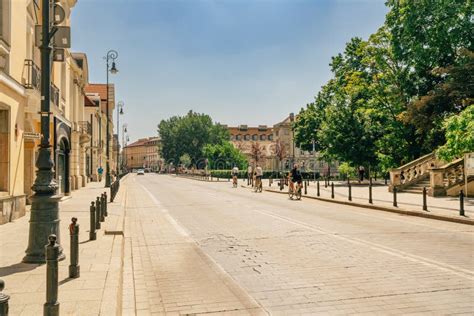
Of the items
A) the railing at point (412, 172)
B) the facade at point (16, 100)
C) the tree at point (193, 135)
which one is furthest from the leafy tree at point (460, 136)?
the tree at point (193, 135)

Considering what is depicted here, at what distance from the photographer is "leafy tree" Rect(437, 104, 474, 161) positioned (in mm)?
18906

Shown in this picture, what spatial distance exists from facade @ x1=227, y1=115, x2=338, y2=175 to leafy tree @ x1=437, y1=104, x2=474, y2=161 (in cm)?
5218

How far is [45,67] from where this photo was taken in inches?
280

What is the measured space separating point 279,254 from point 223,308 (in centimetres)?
308

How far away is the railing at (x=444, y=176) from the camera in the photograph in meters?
21.9

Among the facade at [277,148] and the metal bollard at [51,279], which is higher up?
the facade at [277,148]

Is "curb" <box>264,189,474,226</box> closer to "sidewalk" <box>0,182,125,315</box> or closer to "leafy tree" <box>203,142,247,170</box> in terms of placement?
"sidewalk" <box>0,182,125,315</box>

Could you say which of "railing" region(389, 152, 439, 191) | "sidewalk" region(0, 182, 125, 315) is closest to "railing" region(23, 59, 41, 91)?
"sidewalk" region(0, 182, 125, 315)

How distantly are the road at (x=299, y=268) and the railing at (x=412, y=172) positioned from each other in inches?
561

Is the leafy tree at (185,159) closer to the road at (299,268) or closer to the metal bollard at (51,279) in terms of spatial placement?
the road at (299,268)

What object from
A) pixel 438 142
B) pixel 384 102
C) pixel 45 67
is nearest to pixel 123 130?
pixel 384 102

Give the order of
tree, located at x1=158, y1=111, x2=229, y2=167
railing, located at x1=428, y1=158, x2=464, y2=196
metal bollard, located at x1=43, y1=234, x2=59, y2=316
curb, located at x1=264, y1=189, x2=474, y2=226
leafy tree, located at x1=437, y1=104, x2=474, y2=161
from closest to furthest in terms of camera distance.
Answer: metal bollard, located at x1=43, y1=234, x2=59, y2=316
curb, located at x1=264, y1=189, x2=474, y2=226
leafy tree, located at x1=437, y1=104, x2=474, y2=161
railing, located at x1=428, y1=158, x2=464, y2=196
tree, located at x1=158, y1=111, x2=229, y2=167

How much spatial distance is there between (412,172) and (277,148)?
70.4 metres

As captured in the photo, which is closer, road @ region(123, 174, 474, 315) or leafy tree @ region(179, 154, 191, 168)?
road @ region(123, 174, 474, 315)
